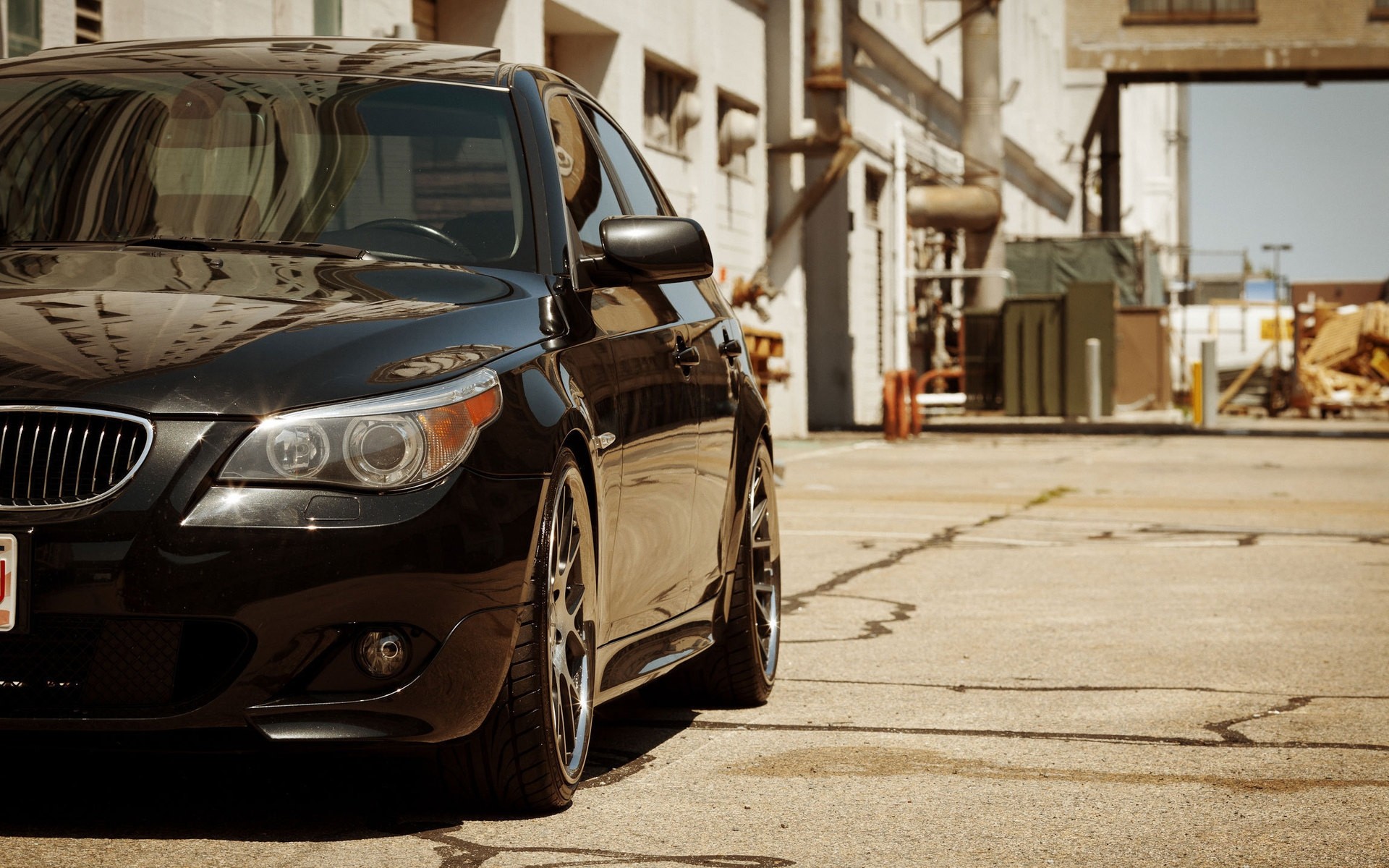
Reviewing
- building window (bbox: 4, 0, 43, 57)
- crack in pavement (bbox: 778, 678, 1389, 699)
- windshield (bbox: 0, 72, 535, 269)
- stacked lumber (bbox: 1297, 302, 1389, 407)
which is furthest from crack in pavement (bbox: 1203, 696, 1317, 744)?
stacked lumber (bbox: 1297, 302, 1389, 407)

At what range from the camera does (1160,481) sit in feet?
58.6

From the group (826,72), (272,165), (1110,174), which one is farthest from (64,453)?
(1110,174)

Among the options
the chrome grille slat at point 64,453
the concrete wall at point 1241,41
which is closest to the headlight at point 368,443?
the chrome grille slat at point 64,453

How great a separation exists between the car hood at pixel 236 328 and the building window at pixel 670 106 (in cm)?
1816

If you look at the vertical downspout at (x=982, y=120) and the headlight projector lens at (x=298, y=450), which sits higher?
the vertical downspout at (x=982, y=120)

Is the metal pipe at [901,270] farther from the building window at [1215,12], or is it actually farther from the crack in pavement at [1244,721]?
the crack in pavement at [1244,721]

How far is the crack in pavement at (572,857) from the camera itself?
387cm

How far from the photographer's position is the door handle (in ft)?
17.3

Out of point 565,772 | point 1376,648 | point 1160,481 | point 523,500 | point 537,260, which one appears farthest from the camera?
point 1160,481

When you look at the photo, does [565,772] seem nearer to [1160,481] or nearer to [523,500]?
[523,500]

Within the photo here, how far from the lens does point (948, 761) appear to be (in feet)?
16.8

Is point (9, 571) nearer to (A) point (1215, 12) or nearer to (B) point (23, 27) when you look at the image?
(B) point (23, 27)

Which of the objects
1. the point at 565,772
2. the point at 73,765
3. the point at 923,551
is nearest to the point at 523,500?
the point at 565,772

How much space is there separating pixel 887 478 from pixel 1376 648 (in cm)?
1083
